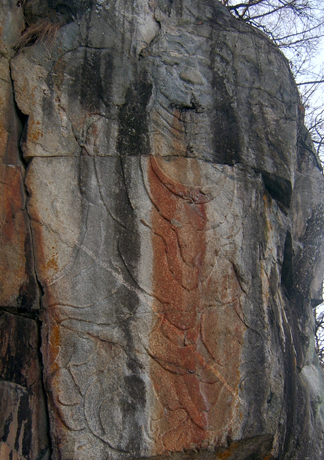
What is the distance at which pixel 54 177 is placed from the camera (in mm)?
2719

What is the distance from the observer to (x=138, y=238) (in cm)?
273

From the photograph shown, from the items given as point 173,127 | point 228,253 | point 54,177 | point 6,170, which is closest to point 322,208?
point 228,253

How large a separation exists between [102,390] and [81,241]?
818 millimetres

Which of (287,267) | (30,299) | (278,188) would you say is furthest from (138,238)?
(287,267)

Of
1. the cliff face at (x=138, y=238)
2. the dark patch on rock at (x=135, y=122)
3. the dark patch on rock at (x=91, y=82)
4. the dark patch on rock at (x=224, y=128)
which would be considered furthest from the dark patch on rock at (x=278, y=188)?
the dark patch on rock at (x=91, y=82)

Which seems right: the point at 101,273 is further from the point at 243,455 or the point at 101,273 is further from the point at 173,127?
the point at 243,455

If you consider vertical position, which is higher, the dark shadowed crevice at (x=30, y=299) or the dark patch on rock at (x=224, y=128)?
the dark patch on rock at (x=224, y=128)

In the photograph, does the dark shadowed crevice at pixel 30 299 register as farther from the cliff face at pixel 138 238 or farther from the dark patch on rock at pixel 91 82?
the dark patch on rock at pixel 91 82

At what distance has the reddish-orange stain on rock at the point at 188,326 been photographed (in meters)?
2.67

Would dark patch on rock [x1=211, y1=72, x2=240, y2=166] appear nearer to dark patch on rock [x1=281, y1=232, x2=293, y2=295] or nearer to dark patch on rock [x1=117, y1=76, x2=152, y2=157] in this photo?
dark patch on rock [x1=117, y1=76, x2=152, y2=157]

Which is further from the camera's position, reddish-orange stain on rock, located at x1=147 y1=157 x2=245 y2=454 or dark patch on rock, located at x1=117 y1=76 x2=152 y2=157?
dark patch on rock, located at x1=117 y1=76 x2=152 y2=157

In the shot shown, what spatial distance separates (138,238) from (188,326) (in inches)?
22.7

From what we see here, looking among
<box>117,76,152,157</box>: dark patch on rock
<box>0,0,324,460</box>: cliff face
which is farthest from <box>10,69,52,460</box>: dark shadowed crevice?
<box>117,76,152,157</box>: dark patch on rock

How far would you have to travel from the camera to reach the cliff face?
2586mm
